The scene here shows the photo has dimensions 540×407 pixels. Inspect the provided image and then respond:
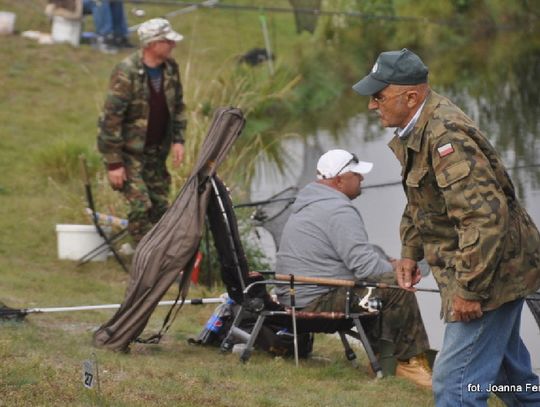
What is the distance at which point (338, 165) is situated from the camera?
7551 mm

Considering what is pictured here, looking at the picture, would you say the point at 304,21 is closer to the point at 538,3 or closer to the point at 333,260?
the point at 538,3

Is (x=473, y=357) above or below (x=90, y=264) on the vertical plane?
above

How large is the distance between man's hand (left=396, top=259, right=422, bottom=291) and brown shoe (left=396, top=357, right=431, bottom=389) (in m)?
1.73

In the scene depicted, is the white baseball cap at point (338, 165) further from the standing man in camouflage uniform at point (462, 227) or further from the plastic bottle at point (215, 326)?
the standing man in camouflage uniform at point (462, 227)

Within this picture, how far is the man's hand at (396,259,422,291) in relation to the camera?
17.5 feet

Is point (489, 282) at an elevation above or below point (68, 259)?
above

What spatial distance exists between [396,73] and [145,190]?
4.78 m

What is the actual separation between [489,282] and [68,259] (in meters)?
5.96

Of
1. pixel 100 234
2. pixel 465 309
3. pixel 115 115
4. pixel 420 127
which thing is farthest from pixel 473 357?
pixel 100 234

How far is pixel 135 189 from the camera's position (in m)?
9.41

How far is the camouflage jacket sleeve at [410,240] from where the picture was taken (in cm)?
529

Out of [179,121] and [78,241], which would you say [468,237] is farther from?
[78,241]

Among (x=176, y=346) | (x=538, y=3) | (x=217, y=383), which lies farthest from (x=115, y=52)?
(x=217, y=383)

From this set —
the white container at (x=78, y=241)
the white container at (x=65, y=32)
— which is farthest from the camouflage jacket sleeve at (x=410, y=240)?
the white container at (x=65, y=32)
